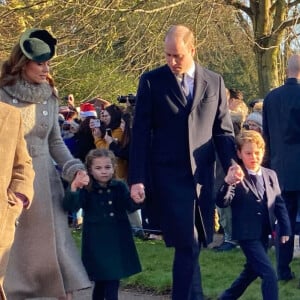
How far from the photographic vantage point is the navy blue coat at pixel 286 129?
7602 millimetres

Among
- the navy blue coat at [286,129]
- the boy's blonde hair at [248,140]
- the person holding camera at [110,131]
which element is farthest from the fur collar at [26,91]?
the person holding camera at [110,131]

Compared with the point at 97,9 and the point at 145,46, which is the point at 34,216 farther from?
the point at 145,46

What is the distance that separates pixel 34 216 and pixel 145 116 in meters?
0.99

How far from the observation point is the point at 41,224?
5.64 metres

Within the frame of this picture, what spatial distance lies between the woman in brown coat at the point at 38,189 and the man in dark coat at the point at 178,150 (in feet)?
1.73

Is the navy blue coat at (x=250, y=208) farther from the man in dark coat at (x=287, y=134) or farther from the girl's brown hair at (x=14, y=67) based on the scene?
the girl's brown hair at (x=14, y=67)

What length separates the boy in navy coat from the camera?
600cm

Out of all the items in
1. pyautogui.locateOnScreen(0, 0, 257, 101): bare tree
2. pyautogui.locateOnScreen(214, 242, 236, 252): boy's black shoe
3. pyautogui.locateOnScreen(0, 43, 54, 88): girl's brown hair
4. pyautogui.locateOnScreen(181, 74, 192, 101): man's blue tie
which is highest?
pyautogui.locateOnScreen(0, 0, 257, 101): bare tree

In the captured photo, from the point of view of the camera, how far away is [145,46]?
16578 mm

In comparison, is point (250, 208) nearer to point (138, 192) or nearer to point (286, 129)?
point (138, 192)

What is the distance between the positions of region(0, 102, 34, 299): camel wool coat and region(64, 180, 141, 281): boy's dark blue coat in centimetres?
Answer: 152

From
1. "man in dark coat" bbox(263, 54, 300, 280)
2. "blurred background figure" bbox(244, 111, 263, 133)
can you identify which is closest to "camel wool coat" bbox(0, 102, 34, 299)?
"man in dark coat" bbox(263, 54, 300, 280)

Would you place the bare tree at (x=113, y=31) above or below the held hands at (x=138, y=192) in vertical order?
above

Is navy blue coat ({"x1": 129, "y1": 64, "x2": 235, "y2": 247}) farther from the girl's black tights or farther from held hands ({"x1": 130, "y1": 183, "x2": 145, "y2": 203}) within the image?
the girl's black tights
